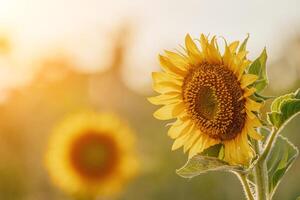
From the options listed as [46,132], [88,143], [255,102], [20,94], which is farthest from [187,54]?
[20,94]

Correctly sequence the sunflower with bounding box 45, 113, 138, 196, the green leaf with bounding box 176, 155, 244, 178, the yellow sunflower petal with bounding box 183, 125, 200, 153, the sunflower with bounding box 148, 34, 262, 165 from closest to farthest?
the green leaf with bounding box 176, 155, 244, 178 < the sunflower with bounding box 148, 34, 262, 165 < the yellow sunflower petal with bounding box 183, 125, 200, 153 < the sunflower with bounding box 45, 113, 138, 196

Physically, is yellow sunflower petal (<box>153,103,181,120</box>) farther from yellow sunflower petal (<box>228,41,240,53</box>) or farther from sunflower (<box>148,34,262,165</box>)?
yellow sunflower petal (<box>228,41,240,53</box>)

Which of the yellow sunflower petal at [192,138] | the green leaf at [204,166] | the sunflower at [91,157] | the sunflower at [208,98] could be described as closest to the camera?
the green leaf at [204,166]

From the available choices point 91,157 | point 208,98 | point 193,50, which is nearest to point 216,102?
point 208,98

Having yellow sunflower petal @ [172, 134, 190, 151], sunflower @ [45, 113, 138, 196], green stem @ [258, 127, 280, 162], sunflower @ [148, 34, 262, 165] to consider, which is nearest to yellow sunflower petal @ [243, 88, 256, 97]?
sunflower @ [148, 34, 262, 165]

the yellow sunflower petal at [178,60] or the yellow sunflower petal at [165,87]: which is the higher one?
the yellow sunflower petal at [178,60]

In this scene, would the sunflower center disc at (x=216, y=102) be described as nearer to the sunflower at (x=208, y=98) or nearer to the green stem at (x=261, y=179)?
the sunflower at (x=208, y=98)

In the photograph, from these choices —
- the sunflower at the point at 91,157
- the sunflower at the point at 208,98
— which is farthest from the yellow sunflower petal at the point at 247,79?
the sunflower at the point at 91,157

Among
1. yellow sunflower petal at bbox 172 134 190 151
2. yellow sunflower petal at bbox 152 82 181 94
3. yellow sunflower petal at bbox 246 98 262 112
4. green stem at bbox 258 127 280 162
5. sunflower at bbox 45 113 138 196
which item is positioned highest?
yellow sunflower petal at bbox 152 82 181 94
